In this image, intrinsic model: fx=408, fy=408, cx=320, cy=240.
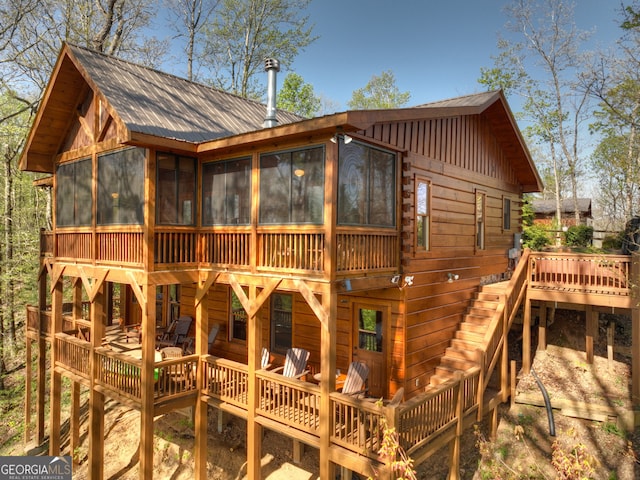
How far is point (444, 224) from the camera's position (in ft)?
33.7

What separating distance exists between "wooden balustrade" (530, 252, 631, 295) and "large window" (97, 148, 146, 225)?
34.2ft

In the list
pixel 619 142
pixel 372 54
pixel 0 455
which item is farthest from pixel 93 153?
pixel 372 54

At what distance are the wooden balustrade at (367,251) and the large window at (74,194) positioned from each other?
715 cm

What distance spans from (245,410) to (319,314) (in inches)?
126

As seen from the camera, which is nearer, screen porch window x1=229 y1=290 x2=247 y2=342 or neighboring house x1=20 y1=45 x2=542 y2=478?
neighboring house x1=20 y1=45 x2=542 y2=478

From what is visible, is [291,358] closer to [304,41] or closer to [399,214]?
[399,214]

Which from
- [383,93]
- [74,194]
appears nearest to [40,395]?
[74,194]

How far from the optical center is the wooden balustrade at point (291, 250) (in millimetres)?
7362

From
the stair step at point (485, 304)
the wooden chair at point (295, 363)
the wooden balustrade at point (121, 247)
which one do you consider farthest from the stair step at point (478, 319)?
the wooden balustrade at point (121, 247)

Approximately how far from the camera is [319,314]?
23.3 ft

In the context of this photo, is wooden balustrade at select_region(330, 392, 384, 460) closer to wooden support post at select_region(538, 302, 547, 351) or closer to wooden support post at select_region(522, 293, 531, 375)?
wooden support post at select_region(522, 293, 531, 375)

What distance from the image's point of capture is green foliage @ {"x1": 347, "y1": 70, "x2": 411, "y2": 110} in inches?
1335

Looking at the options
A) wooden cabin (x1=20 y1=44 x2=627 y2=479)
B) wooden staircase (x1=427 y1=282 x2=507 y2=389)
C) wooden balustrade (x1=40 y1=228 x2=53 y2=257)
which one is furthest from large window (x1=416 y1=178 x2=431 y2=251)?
wooden balustrade (x1=40 y1=228 x2=53 y2=257)

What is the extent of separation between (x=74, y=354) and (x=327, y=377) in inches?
321
